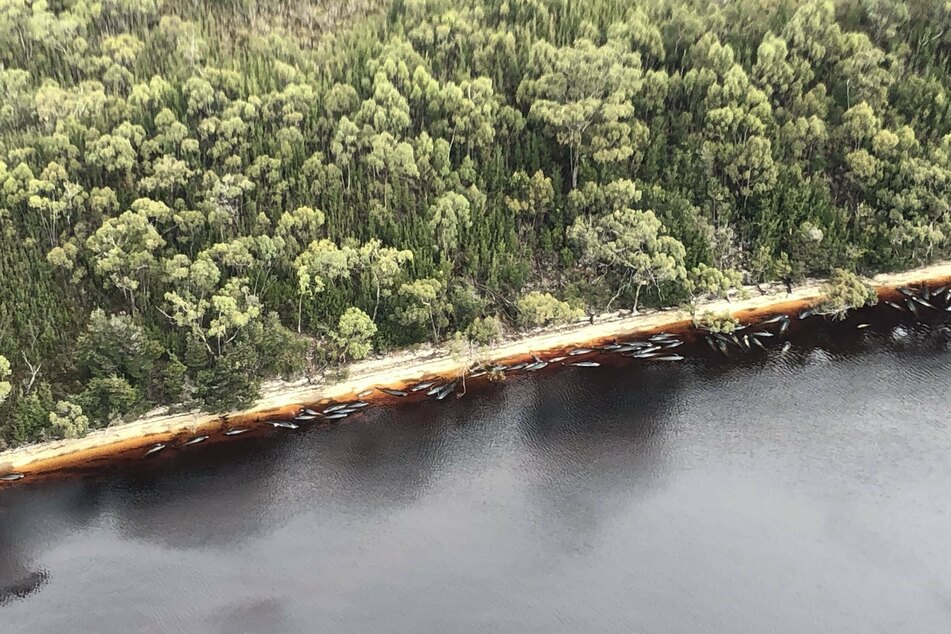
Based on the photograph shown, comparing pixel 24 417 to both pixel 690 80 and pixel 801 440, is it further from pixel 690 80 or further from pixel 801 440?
pixel 690 80

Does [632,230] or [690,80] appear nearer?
[632,230]

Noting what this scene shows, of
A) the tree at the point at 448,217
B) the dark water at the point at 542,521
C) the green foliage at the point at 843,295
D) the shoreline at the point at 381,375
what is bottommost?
the dark water at the point at 542,521

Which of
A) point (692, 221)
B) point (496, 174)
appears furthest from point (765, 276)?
point (496, 174)

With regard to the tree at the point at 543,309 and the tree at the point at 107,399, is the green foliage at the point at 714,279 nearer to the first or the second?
the tree at the point at 543,309

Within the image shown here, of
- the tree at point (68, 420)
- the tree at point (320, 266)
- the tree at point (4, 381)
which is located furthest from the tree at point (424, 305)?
the tree at point (4, 381)

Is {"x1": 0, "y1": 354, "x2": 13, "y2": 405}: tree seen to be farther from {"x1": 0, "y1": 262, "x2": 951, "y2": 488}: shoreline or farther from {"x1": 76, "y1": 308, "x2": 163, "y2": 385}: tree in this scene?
{"x1": 0, "y1": 262, "x2": 951, "y2": 488}: shoreline

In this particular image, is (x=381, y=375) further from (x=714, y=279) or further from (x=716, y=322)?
(x=714, y=279)
